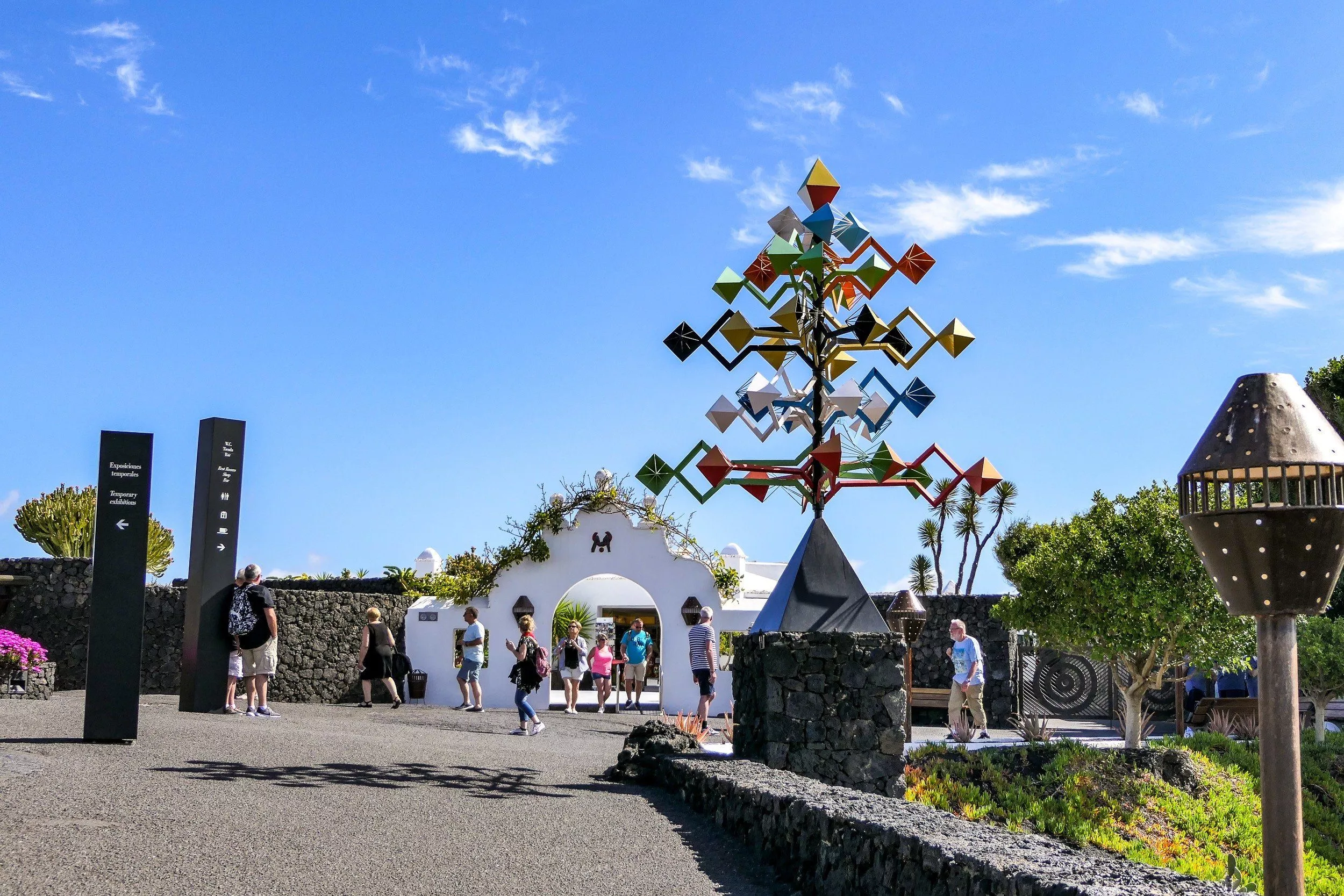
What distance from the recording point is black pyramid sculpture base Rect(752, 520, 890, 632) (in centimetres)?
1025

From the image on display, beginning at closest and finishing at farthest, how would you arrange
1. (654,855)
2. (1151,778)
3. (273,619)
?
(654,855)
(1151,778)
(273,619)

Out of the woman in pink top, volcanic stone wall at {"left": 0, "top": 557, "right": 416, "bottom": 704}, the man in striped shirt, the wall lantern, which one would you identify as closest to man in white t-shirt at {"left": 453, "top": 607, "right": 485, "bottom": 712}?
the woman in pink top

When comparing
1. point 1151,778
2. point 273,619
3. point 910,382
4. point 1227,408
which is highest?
point 910,382

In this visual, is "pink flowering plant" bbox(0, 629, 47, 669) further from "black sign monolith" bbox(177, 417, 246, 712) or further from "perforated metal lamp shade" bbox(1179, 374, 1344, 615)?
"perforated metal lamp shade" bbox(1179, 374, 1344, 615)

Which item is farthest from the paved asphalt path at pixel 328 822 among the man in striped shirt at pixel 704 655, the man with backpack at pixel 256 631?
the man in striped shirt at pixel 704 655

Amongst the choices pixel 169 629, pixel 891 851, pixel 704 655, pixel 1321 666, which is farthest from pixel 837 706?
pixel 169 629

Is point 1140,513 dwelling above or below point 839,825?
above

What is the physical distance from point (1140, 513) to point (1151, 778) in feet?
12.5

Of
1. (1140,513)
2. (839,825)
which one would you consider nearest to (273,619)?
(839,825)

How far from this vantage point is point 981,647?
2212 cm

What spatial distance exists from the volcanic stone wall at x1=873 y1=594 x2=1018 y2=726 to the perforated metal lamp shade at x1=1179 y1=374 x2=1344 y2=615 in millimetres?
16800

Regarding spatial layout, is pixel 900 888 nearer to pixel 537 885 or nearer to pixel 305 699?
pixel 537 885

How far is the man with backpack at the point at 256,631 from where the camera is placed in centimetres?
1434

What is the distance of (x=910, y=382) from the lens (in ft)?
36.1
